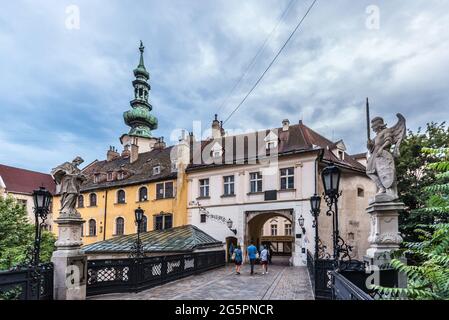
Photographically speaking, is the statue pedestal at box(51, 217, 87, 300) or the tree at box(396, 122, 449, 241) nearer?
the statue pedestal at box(51, 217, 87, 300)

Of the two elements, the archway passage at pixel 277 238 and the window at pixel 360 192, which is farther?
the archway passage at pixel 277 238

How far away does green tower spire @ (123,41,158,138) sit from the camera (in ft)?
163

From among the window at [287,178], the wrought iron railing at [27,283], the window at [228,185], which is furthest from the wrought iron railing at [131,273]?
the window at [228,185]

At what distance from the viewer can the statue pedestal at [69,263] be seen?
26.7ft

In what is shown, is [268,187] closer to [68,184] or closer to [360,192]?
[360,192]

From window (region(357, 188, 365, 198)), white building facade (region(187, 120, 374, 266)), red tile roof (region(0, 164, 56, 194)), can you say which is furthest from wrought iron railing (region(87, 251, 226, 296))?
red tile roof (region(0, 164, 56, 194))

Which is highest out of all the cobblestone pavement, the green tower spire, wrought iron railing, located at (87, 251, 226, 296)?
the green tower spire

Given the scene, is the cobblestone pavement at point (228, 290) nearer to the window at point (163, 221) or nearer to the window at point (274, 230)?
the window at point (163, 221)

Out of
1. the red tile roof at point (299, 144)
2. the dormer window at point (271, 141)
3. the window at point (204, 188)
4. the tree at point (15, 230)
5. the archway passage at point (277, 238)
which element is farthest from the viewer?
the archway passage at point (277, 238)

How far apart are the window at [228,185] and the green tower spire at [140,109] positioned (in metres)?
27.1

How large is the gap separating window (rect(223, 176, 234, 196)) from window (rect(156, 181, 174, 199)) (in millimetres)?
4947

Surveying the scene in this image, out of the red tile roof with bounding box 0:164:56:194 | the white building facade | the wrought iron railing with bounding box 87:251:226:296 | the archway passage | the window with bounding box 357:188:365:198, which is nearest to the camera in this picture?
the wrought iron railing with bounding box 87:251:226:296

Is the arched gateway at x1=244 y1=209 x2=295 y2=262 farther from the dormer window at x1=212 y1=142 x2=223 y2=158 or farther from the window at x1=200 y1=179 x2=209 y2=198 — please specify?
the dormer window at x1=212 y1=142 x2=223 y2=158
